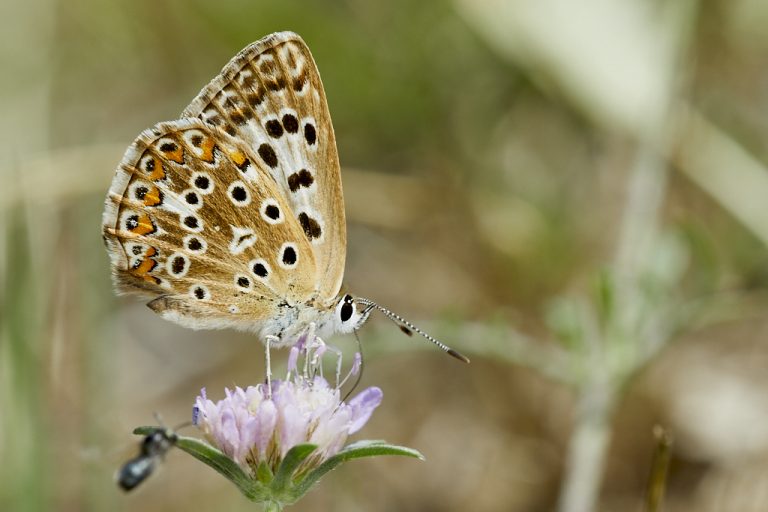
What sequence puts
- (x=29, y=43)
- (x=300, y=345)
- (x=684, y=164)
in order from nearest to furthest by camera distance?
(x=300, y=345) < (x=684, y=164) < (x=29, y=43)

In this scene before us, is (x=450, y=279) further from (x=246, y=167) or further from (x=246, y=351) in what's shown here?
(x=246, y=167)

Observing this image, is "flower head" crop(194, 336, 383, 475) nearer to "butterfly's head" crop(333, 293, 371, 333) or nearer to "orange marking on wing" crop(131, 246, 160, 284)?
"butterfly's head" crop(333, 293, 371, 333)

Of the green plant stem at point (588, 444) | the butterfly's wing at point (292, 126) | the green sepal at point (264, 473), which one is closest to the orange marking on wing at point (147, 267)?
the butterfly's wing at point (292, 126)

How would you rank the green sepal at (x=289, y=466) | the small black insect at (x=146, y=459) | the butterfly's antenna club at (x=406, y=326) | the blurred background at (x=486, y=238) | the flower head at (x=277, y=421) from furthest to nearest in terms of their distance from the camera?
the blurred background at (x=486, y=238) < the butterfly's antenna club at (x=406, y=326) < the flower head at (x=277, y=421) < the green sepal at (x=289, y=466) < the small black insect at (x=146, y=459)

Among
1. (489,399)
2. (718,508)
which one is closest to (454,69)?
(489,399)

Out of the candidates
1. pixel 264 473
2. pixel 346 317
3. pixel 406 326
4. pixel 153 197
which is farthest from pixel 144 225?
pixel 264 473

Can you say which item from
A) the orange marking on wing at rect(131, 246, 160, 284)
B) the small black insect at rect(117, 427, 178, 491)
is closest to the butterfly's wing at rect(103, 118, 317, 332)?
the orange marking on wing at rect(131, 246, 160, 284)

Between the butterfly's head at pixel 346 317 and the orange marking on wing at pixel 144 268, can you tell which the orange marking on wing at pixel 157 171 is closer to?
the orange marking on wing at pixel 144 268
